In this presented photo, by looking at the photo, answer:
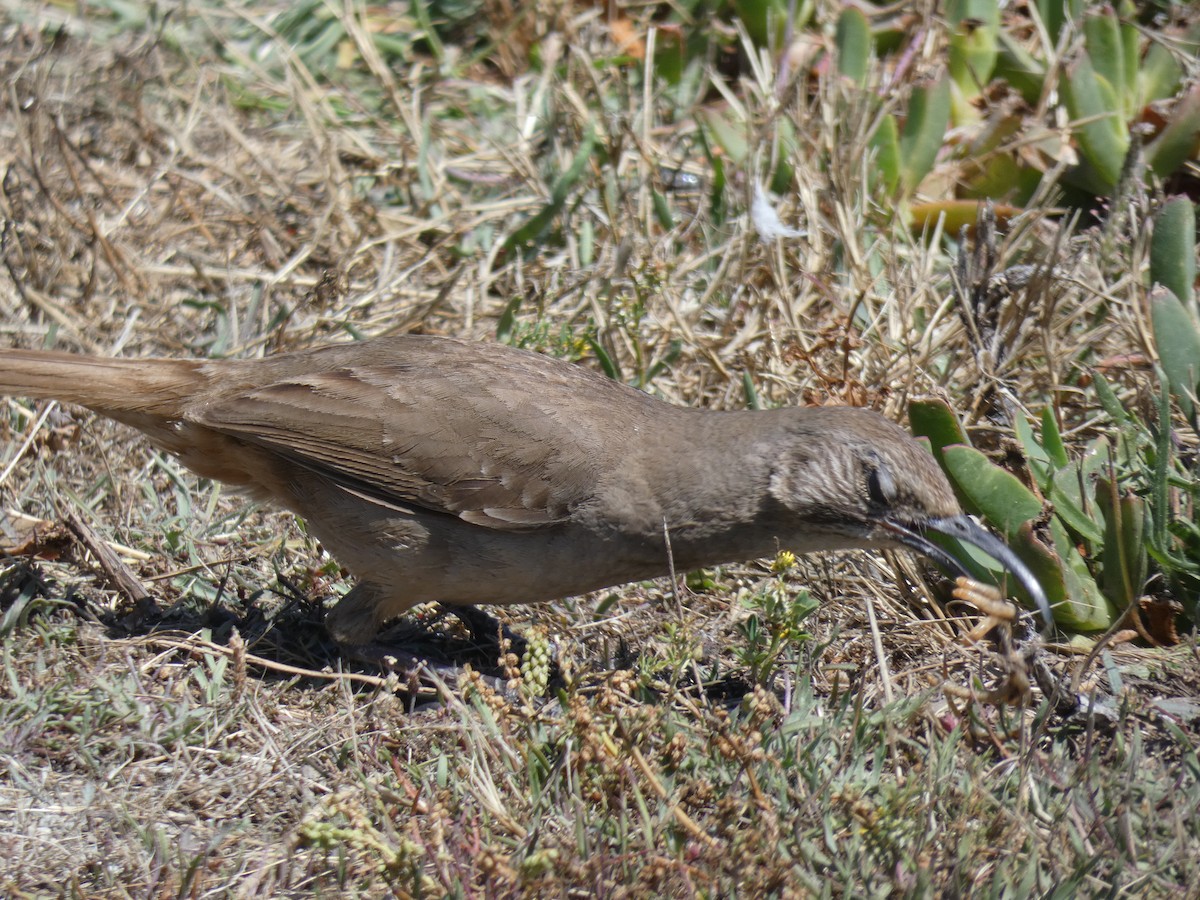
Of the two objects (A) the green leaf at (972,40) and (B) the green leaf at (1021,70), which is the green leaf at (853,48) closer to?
(A) the green leaf at (972,40)

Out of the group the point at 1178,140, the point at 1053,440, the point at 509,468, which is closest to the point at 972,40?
the point at 1178,140

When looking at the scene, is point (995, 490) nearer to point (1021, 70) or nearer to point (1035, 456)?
point (1035, 456)

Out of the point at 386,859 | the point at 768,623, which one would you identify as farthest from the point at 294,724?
the point at 768,623

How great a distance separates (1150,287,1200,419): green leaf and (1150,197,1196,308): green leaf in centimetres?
24

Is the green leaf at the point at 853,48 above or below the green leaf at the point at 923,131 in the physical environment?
above

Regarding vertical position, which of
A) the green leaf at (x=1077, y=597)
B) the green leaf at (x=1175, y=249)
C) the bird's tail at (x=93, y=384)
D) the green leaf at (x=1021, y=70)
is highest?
the green leaf at (x=1021, y=70)

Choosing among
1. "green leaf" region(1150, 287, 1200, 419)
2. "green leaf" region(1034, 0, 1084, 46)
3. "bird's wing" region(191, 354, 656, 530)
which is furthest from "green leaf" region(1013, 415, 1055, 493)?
"green leaf" region(1034, 0, 1084, 46)

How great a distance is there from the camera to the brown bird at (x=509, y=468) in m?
3.77

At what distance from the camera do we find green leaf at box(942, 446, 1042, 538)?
3.81m

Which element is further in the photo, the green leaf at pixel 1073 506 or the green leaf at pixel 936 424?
the green leaf at pixel 936 424

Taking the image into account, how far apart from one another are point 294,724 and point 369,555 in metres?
0.53

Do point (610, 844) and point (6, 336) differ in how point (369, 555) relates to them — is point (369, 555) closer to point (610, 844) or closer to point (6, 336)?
point (610, 844)

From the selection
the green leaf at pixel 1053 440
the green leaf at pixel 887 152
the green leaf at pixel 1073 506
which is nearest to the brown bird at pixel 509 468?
the green leaf at pixel 1073 506

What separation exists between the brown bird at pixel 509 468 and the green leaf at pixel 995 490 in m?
0.16
